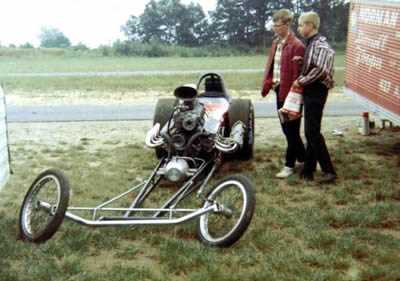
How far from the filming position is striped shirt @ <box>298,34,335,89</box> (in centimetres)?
576

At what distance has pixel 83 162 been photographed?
704 centimetres

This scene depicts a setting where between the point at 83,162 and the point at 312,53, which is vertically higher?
the point at 312,53

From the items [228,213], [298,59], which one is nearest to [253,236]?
[228,213]

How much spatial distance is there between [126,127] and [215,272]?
539cm

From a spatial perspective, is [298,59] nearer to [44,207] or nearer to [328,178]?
[328,178]

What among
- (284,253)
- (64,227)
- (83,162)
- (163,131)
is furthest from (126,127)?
(284,253)

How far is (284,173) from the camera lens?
20.8ft

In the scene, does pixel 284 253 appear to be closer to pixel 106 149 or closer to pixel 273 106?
pixel 106 149

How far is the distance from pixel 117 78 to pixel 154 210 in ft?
32.4

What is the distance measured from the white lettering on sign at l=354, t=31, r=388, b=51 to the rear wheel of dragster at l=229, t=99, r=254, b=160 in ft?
5.02

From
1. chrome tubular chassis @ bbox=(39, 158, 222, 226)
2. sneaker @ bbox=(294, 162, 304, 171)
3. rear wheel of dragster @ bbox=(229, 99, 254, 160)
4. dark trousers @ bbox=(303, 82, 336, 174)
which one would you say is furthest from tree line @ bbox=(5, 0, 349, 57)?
chrome tubular chassis @ bbox=(39, 158, 222, 226)

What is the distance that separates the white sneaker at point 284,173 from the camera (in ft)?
20.7

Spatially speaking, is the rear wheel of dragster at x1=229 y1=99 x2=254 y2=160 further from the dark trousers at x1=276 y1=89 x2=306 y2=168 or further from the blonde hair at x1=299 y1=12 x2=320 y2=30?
the blonde hair at x1=299 y1=12 x2=320 y2=30

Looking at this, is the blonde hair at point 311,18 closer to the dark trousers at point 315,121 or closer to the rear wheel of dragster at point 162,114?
the dark trousers at point 315,121
